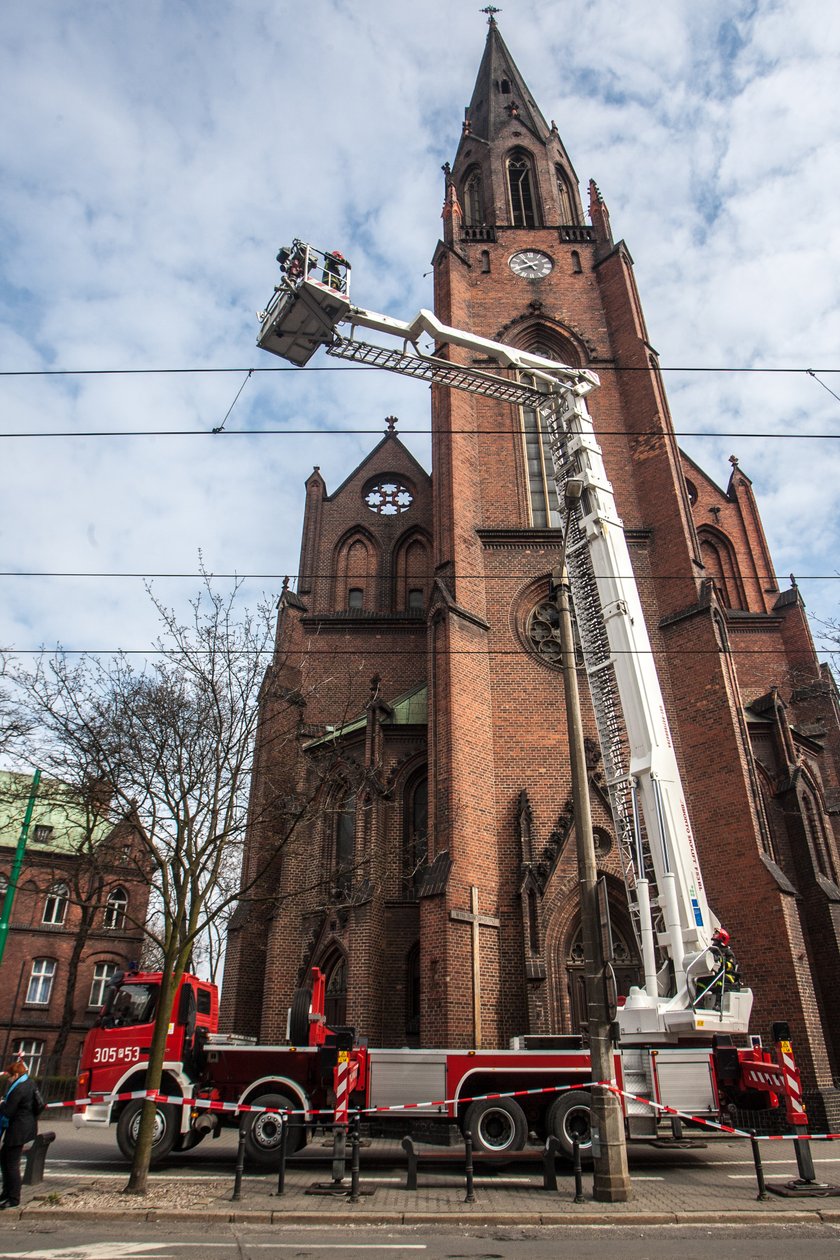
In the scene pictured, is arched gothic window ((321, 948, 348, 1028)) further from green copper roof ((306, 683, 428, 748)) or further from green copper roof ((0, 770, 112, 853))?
green copper roof ((0, 770, 112, 853))

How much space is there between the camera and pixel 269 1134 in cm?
1138

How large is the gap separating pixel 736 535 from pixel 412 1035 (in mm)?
17145

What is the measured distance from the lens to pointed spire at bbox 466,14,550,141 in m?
34.8

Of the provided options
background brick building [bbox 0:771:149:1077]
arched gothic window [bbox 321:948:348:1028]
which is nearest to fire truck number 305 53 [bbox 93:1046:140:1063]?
arched gothic window [bbox 321:948:348:1028]

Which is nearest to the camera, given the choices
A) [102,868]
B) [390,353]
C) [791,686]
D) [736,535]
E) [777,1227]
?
[777,1227]

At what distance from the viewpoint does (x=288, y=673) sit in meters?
23.5

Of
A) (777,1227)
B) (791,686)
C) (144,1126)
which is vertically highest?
(791,686)

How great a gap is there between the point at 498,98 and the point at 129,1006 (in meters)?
37.6

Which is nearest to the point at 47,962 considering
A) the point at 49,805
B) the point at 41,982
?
the point at 41,982

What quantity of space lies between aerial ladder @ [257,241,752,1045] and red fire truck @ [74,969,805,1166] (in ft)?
3.25

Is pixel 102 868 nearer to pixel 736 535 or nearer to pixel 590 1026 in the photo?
pixel 590 1026

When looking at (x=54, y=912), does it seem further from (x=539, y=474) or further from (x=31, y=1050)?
(x=539, y=474)

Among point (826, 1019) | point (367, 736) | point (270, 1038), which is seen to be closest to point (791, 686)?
point (826, 1019)

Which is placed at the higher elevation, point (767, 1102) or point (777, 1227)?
point (767, 1102)
